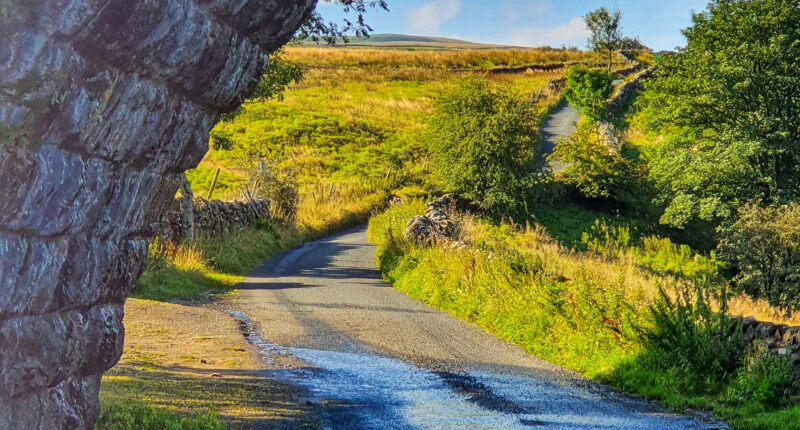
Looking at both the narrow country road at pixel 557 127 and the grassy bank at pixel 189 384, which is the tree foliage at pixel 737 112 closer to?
the narrow country road at pixel 557 127

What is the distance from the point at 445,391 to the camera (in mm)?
10562

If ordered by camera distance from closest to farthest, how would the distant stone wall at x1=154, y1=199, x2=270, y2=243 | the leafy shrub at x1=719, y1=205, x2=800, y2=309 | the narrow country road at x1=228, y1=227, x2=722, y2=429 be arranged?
the narrow country road at x1=228, y1=227, x2=722, y2=429 → the leafy shrub at x1=719, y1=205, x2=800, y2=309 → the distant stone wall at x1=154, y1=199, x2=270, y2=243

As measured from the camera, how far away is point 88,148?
5598 mm

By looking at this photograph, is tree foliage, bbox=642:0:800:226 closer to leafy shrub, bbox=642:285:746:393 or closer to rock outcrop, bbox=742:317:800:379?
leafy shrub, bbox=642:285:746:393

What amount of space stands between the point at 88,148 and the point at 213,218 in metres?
21.3

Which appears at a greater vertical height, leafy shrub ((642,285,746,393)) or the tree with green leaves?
the tree with green leaves

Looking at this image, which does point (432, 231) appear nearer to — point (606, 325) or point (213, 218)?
point (213, 218)

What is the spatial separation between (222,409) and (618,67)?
80.9 metres

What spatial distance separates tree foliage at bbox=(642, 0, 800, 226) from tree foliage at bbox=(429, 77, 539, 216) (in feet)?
19.2

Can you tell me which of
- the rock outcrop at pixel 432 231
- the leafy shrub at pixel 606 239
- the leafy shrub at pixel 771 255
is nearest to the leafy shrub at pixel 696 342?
the leafy shrub at pixel 771 255

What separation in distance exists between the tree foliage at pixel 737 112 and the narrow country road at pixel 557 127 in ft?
42.1

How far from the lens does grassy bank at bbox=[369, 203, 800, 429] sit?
1023cm

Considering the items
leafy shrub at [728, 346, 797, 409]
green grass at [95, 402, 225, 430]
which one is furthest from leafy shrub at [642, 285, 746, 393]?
green grass at [95, 402, 225, 430]

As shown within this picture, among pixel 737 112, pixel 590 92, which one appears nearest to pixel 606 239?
pixel 737 112
